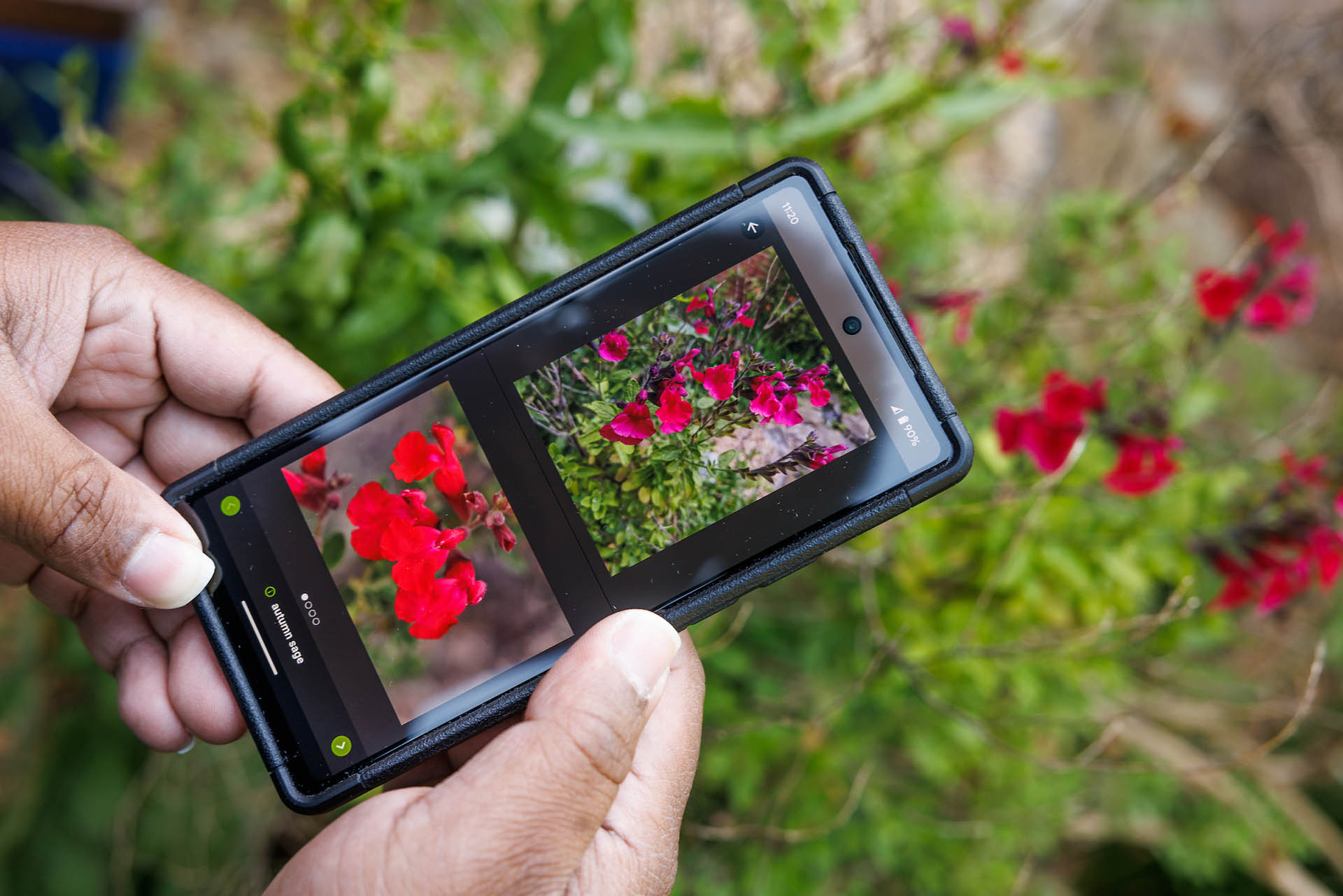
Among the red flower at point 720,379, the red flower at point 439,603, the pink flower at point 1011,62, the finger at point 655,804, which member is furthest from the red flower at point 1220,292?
the red flower at point 439,603

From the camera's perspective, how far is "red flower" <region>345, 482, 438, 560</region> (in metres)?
0.75

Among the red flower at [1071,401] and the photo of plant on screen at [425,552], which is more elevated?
the photo of plant on screen at [425,552]

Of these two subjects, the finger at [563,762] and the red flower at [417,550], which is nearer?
the finger at [563,762]

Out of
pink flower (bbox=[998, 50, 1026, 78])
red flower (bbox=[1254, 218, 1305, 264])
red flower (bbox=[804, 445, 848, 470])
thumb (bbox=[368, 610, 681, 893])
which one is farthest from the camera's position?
pink flower (bbox=[998, 50, 1026, 78])

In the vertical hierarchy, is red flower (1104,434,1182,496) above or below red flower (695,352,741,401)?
below

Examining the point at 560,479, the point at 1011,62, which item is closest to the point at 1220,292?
the point at 1011,62

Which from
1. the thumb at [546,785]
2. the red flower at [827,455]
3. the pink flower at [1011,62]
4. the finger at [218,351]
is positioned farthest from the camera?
the pink flower at [1011,62]

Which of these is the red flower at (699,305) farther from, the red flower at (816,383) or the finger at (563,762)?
the finger at (563,762)

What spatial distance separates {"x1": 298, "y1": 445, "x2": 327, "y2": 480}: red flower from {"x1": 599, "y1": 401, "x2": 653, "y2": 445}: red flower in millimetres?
257

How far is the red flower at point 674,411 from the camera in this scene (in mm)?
718

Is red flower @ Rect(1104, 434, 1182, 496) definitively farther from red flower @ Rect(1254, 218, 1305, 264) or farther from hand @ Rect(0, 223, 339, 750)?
hand @ Rect(0, 223, 339, 750)

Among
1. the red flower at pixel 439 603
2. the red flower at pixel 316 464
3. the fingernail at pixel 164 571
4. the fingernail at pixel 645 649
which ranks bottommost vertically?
the fingernail at pixel 645 649

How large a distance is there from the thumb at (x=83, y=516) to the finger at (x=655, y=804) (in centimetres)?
40

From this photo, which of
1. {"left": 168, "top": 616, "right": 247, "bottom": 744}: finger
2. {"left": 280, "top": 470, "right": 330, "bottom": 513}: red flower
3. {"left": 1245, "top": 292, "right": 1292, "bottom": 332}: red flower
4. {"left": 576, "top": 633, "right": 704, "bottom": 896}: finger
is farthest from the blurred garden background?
{"left": 168, "top": 616, "right": 247, "bottom": 744}: finger
